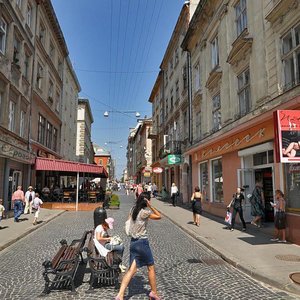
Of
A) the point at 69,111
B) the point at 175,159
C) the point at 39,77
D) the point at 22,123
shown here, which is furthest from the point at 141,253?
the point at 69,111

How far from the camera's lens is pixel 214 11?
59.7ft

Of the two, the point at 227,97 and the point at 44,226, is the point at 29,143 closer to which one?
the point at 44,226

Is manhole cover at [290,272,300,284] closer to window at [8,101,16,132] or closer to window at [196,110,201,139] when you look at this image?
window at [196,110,201,139]

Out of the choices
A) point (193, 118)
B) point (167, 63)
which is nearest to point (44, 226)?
point (193, 118)

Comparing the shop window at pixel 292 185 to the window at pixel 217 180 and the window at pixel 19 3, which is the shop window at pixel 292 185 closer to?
the window at pixel 217 180

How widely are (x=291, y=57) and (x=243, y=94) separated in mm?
3858

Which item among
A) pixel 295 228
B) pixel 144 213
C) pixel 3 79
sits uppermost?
pixel 3 79

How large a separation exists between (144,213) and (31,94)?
66.2 ft

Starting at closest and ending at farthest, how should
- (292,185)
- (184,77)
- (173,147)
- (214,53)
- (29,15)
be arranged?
1. (292,185)
2. (214,53)
3. (29,15)
4. (184,77)
5. (173,147)

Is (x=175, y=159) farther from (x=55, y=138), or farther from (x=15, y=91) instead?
(x=55, y=138)

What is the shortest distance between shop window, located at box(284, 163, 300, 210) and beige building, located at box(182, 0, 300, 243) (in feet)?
0.10

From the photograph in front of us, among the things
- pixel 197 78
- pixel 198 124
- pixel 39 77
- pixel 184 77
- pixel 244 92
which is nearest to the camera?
pixel 244 92

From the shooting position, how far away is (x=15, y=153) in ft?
58.4

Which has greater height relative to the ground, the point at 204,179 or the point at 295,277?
A: the point at 204,179
